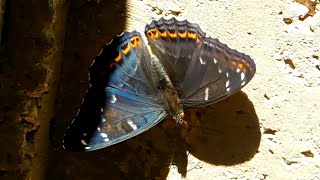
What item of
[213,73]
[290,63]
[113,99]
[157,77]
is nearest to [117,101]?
[113,99]

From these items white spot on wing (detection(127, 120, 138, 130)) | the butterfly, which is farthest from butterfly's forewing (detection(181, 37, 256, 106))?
white spot on wing (detection(127, 120, 138, 130))

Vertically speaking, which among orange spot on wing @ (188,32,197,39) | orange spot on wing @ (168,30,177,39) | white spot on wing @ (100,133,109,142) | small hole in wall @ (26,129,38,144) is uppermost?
orange spot on wing @ (188,32,197,39)

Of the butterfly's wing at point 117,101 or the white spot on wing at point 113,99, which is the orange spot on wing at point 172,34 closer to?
the butterfly's wing at point 117,101

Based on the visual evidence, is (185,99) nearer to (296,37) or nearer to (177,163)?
(177,163)

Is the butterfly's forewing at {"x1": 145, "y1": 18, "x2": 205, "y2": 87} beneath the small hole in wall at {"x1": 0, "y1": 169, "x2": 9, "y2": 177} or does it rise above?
above

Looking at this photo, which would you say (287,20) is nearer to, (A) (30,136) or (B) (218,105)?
(B) (218,105)

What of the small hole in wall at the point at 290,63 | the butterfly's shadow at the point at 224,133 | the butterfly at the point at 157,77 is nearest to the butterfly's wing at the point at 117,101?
the butterfly at the point at 157,77

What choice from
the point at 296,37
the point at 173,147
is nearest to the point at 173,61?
the point at 173,147

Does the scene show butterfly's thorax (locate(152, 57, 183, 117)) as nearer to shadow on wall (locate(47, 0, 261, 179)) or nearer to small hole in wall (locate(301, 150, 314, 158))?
shadow on wall (locate(47, 0, 261, 179))
